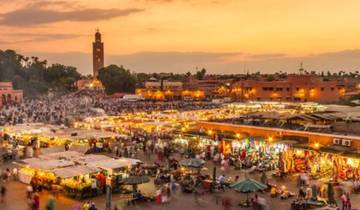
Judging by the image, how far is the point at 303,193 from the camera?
15891 mm

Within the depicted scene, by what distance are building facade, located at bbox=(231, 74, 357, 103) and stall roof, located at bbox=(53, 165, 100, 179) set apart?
167 feet

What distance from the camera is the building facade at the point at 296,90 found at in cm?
6531

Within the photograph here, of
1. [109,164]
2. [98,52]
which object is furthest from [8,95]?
[98,52]

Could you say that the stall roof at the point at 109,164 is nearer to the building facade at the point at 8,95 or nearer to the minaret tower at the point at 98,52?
the building facade at the point at 8,95

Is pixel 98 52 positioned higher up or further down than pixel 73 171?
higher up

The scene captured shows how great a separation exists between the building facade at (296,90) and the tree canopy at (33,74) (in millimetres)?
43624

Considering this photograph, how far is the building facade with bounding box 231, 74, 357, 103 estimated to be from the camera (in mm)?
65312

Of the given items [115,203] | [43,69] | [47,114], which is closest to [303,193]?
[115,203]

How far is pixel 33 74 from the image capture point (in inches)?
3984

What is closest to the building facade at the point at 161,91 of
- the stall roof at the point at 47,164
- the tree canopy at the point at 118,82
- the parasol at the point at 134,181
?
the tree canopy at the point at 118,82

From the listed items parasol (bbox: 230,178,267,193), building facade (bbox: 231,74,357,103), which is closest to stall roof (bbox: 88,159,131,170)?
parasol (bbox: 230,178,267,193)

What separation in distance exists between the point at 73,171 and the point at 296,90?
2090 inches

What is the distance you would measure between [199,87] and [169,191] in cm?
8794

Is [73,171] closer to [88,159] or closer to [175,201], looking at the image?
[88,159]
